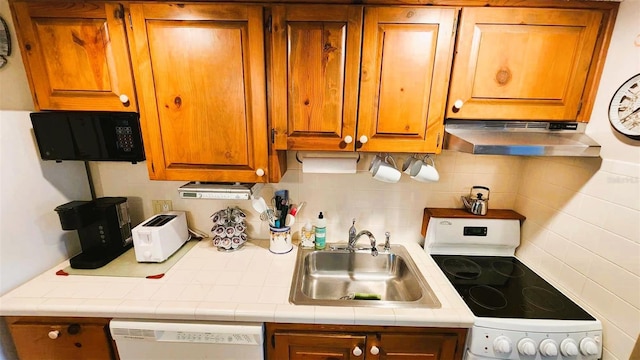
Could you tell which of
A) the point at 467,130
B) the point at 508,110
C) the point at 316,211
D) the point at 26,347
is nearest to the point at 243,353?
the point at 316,211

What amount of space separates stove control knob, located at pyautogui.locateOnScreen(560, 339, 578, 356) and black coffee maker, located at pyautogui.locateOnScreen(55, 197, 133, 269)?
2089 mm

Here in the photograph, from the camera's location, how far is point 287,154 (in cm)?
149

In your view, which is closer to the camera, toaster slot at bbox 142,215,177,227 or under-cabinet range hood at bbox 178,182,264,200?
under-cabinet range hood at bbox 178,182,264,200

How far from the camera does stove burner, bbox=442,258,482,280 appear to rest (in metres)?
1.32

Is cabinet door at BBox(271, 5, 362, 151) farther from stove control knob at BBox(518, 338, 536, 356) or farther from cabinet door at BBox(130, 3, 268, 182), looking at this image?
stove control knob at BBox(518, 338, 536, 356)

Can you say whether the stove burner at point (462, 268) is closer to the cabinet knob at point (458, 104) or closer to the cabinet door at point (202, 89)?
the cabinet knob at point (458, 104)

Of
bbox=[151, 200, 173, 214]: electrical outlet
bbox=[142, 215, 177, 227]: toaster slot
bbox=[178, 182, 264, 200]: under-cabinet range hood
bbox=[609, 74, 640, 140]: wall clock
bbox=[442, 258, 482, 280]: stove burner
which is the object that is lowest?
bbox=[442, 258, 482, 280]: stove burner

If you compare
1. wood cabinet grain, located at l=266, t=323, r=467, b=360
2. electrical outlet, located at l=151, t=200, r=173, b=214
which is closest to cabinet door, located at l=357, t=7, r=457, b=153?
wood cabinet grain, located at l=266, t=323, r=467, b=360

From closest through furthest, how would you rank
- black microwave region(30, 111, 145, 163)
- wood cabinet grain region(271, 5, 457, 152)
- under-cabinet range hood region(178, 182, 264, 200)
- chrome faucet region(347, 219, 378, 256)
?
wood cabinet grain region(271, 5, 457, 152)
black microwave region(30, 111, 145, 163)
under-cabinet range hood region(178, 182, 264, 200)
chrome faucet region(347, 219, 378, 256)

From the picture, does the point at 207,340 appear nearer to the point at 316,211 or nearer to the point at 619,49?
the point at 316,211

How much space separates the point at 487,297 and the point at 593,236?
499 mm

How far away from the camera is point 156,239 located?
130 cm

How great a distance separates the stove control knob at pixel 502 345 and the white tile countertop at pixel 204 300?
0.12 m

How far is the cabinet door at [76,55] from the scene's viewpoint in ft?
3.40
